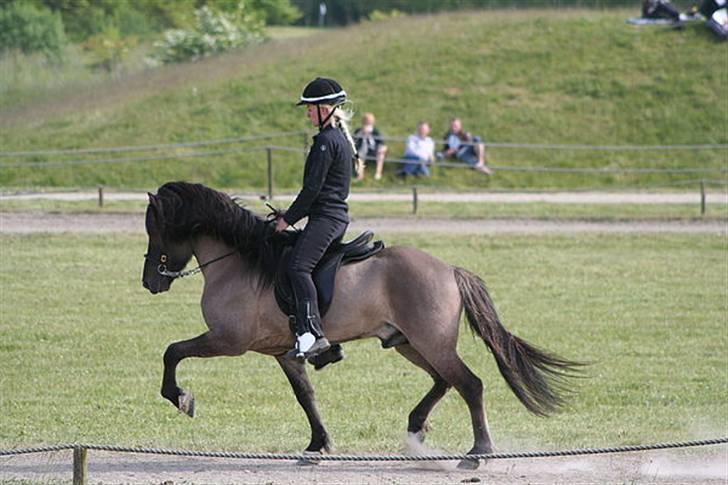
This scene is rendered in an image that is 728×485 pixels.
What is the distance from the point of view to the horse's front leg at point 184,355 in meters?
9.85

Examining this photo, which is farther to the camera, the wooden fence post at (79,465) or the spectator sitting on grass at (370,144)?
the spectator sitting on grass at (370,144)

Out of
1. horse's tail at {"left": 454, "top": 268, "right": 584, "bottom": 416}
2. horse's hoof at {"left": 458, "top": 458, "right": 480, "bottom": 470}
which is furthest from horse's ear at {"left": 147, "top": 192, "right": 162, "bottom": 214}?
horse's hoof at {"left": 458, "top": 458, "right": 480, "bottom": 470}

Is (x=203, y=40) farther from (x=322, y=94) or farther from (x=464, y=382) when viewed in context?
(x=464, y=382)

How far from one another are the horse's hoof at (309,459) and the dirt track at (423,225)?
44.2 ft

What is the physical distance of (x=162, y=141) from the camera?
33625 mm

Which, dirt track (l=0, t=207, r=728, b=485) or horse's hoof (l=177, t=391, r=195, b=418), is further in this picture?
horse's hoof (l=177, t=391, r=195, b=418)

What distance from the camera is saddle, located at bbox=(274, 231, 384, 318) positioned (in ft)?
32.4

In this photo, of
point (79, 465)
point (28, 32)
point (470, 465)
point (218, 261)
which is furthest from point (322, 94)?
point (28, 32)

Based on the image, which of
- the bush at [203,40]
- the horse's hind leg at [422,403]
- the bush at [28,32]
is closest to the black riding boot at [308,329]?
the horse's hind leg at [422,403]

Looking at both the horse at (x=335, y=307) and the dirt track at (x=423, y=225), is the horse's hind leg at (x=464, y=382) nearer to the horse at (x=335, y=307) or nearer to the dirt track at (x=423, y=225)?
the horse at (x=335, y=307)

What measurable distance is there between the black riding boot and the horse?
0.22 metres

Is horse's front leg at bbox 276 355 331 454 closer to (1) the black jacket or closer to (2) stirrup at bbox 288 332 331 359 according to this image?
(2) stirrup at bbox 288 332 331 359

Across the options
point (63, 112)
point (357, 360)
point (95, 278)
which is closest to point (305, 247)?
point (357, 360)

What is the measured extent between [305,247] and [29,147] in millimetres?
24228
